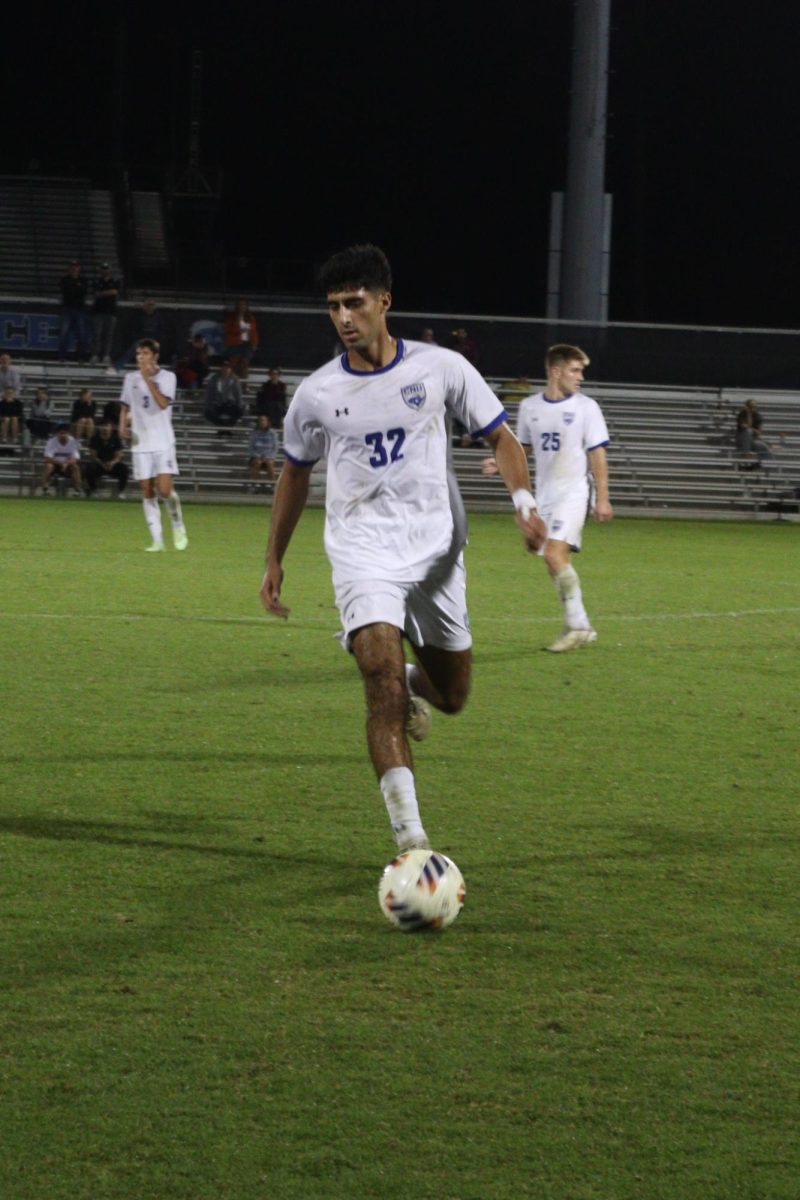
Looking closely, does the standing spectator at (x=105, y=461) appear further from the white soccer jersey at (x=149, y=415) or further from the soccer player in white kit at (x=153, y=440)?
the soccer player in white kit at (x=153, y=440)

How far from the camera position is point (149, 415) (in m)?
18.5

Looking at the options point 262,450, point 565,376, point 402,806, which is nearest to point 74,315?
point 262,450

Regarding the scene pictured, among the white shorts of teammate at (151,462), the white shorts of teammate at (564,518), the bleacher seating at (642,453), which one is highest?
the white shorts of teammate at (564,518)

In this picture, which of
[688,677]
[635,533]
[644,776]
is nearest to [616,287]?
[635,533]

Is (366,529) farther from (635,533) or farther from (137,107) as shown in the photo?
(137,107)

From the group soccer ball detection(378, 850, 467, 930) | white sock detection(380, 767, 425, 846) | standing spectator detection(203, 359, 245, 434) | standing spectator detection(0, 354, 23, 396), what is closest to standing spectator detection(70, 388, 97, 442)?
standing spectator detection(0, 354, 23, 396)

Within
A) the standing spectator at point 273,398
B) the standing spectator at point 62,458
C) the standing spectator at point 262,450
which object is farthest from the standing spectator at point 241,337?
the standing spectator at point 62,458

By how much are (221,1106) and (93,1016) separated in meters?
0.66

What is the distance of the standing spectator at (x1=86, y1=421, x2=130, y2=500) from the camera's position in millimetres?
27656

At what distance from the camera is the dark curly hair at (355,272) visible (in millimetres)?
Result: 5484

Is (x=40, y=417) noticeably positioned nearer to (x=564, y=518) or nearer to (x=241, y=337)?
(x=241, y=337)

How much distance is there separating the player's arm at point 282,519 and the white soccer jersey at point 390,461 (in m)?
0.23

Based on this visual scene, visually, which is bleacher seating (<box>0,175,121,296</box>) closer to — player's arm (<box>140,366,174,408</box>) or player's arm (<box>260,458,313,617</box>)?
player's arm (<box>140,366,174,408</box>)

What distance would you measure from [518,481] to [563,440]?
6.30m
